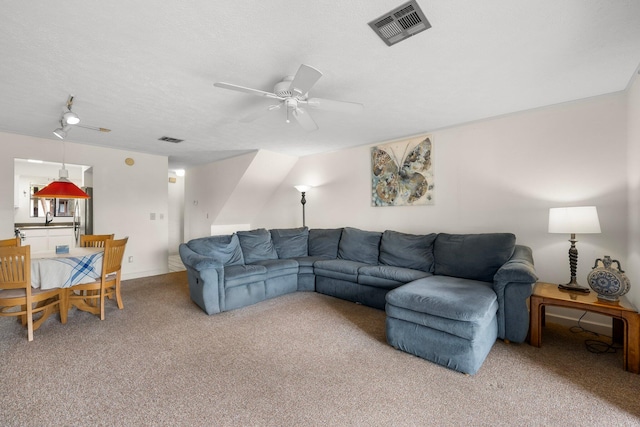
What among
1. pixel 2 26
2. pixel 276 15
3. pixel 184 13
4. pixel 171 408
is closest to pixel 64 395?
pixel 171 408

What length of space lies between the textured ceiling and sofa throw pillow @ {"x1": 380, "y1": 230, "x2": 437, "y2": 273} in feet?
4.96

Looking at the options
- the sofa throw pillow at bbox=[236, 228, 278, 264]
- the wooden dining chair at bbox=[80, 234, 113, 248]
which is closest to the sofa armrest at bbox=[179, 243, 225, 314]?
the sofa throw pillow at bbox=[236, 228, 278, 264]

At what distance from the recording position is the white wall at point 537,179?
269 centimetres

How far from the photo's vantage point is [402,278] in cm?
319

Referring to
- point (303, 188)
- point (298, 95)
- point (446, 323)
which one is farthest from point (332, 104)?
point (303, 188)

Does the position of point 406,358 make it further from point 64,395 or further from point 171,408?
point 64,395

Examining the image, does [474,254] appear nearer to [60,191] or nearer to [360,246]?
[360,246]

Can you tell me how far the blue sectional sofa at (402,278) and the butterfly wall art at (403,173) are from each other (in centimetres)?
64

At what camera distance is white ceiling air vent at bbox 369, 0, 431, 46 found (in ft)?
5.05

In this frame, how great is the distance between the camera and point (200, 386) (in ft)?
6.25

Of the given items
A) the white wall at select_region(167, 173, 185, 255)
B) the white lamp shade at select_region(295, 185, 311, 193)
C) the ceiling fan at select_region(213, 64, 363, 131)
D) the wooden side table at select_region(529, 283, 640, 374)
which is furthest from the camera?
the white wall at select_region(167, 173, 185, 255)

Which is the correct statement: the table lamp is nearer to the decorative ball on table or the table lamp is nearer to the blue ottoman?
the decorative ball on table

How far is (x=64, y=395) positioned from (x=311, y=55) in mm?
2821

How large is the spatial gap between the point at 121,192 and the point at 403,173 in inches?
190
